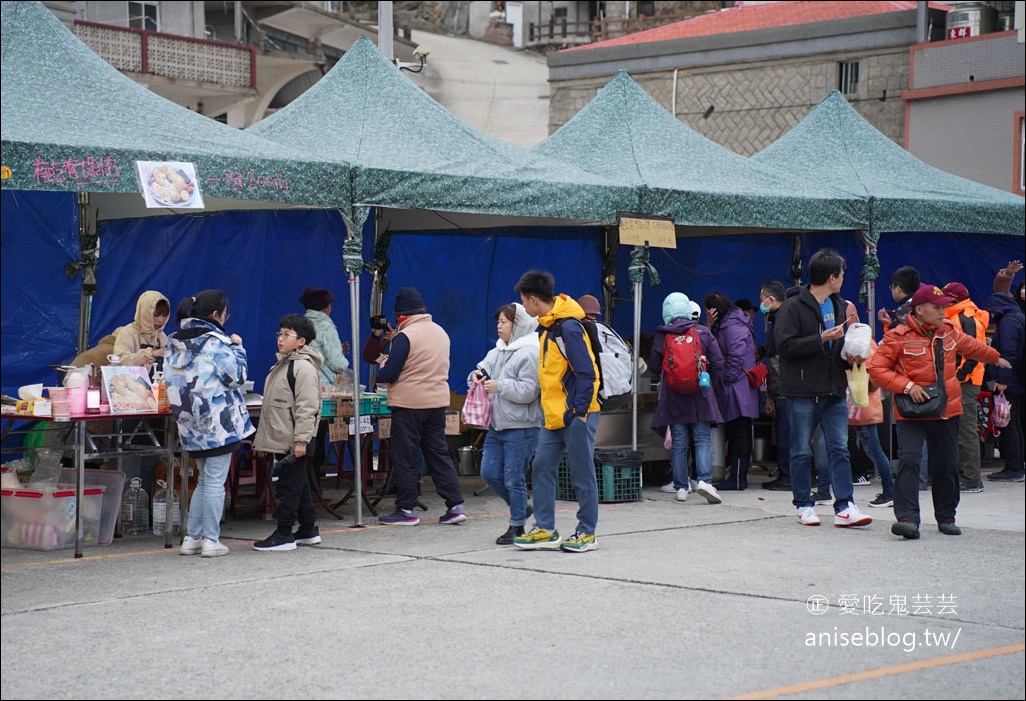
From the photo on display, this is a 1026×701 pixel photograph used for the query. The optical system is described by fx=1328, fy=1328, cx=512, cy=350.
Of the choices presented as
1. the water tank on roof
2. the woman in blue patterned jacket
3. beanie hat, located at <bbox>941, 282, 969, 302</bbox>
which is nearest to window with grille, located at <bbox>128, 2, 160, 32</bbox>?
the water tank on roof

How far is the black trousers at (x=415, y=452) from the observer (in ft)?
32.7

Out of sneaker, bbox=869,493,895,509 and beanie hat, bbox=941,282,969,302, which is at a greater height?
beanie hat, bbox=941,282,969,302

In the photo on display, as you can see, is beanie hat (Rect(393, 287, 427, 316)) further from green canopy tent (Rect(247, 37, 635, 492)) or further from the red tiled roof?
the red tiled roof

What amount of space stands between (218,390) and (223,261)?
12.0ft

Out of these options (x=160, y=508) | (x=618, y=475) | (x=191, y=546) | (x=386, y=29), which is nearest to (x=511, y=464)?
(x=191, y=546)

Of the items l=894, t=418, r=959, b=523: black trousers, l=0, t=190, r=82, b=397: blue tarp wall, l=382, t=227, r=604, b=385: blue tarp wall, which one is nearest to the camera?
l=894, t=418, r=959, b=523: black trousers

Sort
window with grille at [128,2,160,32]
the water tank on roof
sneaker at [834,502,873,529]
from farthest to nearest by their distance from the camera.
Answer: window with grille at [128,2,160,32] < the water tank on roof < sneaker at [834,502,873,529]

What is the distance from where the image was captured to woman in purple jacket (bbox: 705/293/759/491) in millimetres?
12266

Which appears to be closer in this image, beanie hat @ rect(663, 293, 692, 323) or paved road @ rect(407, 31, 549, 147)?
beanie hat @ rect(663, 293, 692, 323)

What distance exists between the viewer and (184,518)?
9.45 metres

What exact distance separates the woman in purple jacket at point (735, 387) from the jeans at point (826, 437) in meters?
2.56

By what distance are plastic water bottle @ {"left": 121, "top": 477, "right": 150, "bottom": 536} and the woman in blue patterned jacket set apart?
1.05 meters

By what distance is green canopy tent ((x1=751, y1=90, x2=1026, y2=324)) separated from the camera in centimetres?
1341

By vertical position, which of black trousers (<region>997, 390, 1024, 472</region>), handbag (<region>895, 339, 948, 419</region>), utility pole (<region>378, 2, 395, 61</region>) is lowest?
black trousers (<region>997, 390, 1024, 472</region>)
